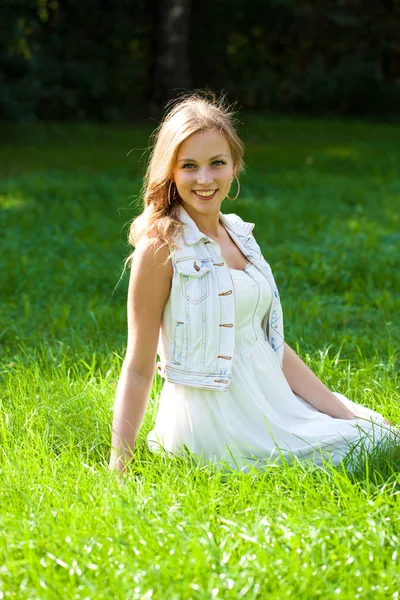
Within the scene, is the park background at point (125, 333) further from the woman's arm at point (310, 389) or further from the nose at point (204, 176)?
the nose at point (204, 176)

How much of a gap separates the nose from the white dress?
0.34 m

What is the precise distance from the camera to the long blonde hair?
2.96 m

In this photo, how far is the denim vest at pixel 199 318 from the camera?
115 inches

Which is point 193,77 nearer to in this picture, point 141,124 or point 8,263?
point 141,124

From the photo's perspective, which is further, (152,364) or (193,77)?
(193,77)

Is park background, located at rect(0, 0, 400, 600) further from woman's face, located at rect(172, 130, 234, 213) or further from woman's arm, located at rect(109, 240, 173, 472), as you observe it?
woman's face, located at rect(172, 130, 234, 213)

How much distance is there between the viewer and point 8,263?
6.44 metres

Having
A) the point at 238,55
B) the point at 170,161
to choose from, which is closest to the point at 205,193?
the point at 170,161

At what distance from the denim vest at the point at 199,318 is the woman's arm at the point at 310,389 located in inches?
18.2

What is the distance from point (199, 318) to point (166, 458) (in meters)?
0.52

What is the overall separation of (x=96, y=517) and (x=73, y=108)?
49.3 feet

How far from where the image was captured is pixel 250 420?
3072 mm

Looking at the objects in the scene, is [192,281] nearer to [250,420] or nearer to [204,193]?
[204,193]

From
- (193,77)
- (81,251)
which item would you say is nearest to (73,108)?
(193,77)
